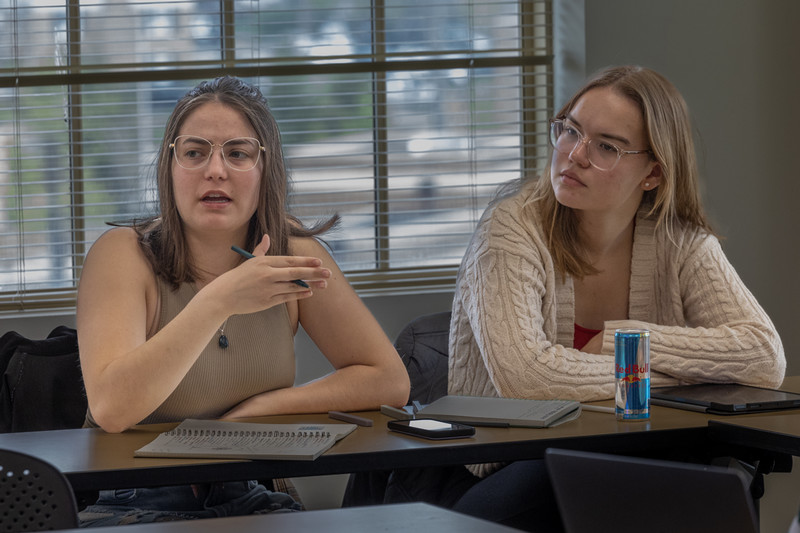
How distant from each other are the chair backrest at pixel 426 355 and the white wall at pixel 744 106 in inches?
47.6

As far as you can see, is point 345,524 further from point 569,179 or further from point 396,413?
point 569,179

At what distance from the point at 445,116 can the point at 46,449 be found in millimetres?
2421

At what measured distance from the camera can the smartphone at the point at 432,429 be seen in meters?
1.66

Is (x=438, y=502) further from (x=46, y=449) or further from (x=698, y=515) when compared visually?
(x=698, y=515)

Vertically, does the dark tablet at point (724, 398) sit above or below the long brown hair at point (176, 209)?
below

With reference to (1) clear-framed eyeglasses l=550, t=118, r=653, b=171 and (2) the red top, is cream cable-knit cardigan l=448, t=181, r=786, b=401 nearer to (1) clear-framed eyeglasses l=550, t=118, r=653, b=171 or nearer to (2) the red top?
(2) the red top

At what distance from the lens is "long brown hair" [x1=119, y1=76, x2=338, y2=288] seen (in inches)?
81.8

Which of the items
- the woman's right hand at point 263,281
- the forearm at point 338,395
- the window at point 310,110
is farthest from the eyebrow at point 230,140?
the window at point 310,110

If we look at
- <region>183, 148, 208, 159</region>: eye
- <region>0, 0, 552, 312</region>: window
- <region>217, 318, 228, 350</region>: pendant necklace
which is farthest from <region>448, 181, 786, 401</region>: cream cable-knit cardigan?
<region>0, 0, 552, 312</region>: window

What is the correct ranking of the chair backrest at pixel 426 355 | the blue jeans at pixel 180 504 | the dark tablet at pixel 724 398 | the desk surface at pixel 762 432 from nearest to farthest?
the desk surface at pixel 762 432 → the blue jeans at pixel 180 504 → the dark tablet at pixel 724 398 → the chair backrest at pixel 426 355

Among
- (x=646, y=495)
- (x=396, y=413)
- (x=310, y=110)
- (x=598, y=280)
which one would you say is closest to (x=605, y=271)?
(x=598, y=280)

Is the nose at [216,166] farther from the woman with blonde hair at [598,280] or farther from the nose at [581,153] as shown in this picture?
the nose at [581,153]

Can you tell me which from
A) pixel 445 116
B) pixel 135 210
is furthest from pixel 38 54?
pixel 445 116

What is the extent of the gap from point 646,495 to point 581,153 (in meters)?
1.24
